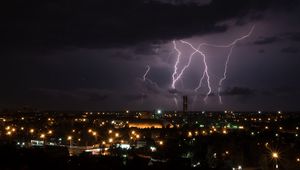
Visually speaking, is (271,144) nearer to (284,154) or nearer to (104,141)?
(284,154)

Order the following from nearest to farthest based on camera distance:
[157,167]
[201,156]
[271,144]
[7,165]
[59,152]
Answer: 1. [7,165]
2. [157,167]
3. [59,152]
4. [201,156]
5. [271,144]

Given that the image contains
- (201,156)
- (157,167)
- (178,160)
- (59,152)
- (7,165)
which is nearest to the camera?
(7,165)

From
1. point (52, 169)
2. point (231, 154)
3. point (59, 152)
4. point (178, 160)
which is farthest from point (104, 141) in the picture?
point (52, 169)

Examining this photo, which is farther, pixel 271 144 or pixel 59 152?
pixel 271 144

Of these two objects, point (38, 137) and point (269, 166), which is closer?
point (269, 166)

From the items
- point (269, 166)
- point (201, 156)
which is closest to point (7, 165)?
point (201, 156)

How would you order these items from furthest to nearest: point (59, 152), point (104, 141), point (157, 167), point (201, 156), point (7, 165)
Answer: point (104, 141) → point (201, 156) → point (59, 152) → point (157, 167) → point (7, 165)

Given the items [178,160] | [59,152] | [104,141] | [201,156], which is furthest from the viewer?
[104,141]

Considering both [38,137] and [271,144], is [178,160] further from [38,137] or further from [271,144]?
[38,137]
